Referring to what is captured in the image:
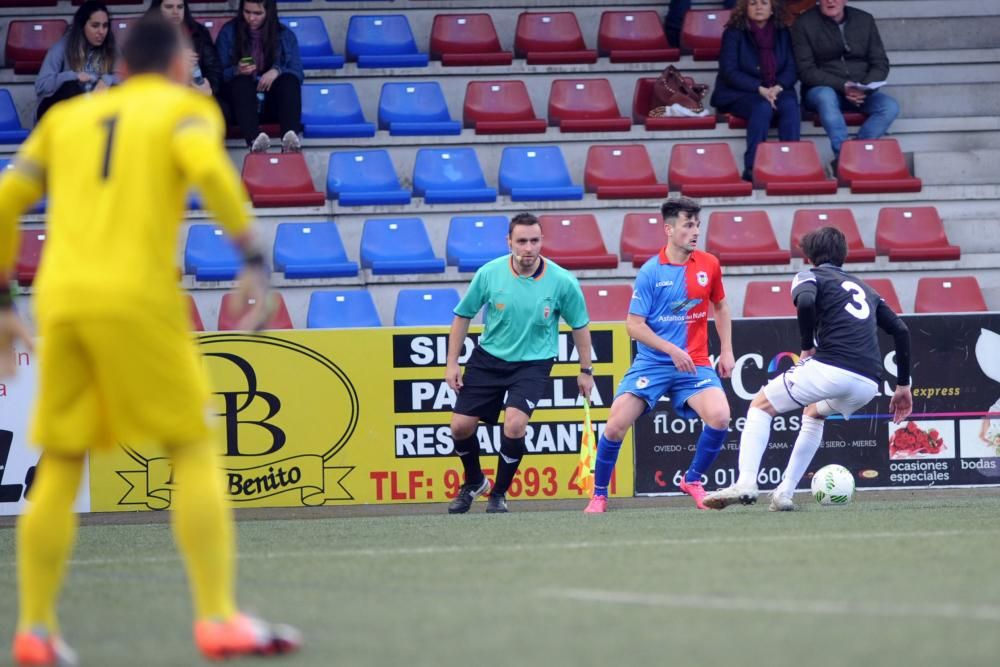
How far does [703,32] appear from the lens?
17109mm

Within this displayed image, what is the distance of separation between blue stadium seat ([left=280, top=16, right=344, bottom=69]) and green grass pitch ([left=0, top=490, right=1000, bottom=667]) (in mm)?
8084

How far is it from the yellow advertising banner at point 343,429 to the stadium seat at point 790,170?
4282mm

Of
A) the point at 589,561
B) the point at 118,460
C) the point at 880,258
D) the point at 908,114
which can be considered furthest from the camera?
the point at 908,114

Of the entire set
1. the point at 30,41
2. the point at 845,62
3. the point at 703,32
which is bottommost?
the point at 845,62

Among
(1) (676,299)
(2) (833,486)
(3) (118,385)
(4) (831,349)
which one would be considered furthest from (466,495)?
(3) (118,385)

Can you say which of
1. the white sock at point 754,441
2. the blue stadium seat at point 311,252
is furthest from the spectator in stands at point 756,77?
the white sock at point 754,441

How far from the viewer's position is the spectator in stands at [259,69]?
1492 centimetres

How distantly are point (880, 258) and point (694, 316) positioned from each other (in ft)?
16.1

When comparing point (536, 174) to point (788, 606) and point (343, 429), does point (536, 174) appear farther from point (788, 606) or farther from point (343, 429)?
point (788, 606)

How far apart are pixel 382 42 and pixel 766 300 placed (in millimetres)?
5630

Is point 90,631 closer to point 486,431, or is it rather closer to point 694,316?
point 694,316

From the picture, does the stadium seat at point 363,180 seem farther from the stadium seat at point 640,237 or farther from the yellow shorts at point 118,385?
the yellow shorts at point 118,385


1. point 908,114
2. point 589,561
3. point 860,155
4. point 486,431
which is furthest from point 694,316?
point 908,114

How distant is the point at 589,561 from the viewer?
22.6 ft
